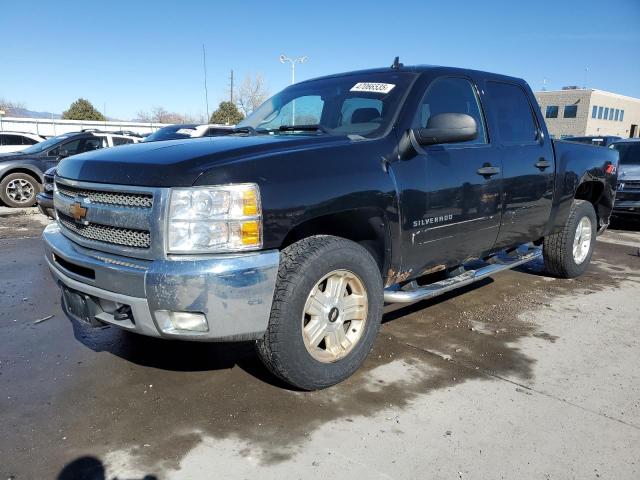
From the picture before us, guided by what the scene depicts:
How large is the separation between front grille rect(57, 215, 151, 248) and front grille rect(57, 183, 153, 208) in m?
0.13

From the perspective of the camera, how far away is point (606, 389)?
314 cm

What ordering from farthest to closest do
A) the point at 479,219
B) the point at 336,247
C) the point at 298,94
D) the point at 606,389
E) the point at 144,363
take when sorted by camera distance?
the point at 298,94
the point at 479,219
the point at 144,363
the point at 606,389
the point at 336,247

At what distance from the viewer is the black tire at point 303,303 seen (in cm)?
268

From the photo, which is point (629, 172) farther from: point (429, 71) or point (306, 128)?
point (306, 128)

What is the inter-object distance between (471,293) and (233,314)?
3288mm

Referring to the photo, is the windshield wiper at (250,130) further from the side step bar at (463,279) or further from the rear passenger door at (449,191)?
the side step bar at (463,279)

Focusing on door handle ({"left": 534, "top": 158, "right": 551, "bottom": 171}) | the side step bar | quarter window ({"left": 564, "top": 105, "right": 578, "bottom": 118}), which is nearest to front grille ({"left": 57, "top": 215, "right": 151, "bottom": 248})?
the side step bar

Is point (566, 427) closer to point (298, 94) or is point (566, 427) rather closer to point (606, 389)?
point (606, 389)

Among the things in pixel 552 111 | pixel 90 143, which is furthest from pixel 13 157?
pixel 552 111

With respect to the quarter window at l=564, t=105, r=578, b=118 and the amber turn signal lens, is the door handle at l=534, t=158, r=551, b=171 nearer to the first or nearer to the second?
the amber turn signal lens

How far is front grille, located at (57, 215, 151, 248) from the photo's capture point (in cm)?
260

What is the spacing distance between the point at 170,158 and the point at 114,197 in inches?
15.2

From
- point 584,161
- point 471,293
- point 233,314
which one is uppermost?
point 584,161

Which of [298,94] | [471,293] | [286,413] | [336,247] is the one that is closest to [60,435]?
[286,413]
